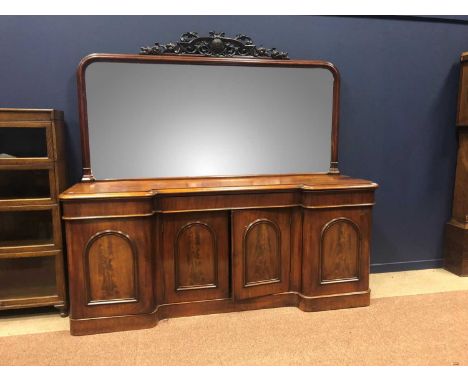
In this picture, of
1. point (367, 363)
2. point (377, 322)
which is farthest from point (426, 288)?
point (367, 363)

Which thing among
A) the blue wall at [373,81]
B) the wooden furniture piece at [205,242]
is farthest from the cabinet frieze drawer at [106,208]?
the blue wall at [373,81]

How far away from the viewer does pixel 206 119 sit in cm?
250

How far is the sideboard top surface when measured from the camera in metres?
2.02

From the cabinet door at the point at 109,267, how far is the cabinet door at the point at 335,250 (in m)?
0.94

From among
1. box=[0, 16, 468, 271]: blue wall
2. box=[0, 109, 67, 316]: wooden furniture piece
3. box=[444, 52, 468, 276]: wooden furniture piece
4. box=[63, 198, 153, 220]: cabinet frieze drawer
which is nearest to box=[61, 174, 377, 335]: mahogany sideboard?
box=[63, 198, 153, 220]: cabinet frieze drawer

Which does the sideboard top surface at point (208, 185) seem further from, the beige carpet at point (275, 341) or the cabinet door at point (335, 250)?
the beige carpet at point (275, 341)

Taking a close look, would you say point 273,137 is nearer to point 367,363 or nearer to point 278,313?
point 278,313

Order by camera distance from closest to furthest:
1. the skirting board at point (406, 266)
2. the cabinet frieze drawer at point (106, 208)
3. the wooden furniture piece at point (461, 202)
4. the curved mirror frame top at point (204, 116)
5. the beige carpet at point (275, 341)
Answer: the beige carpet at point (275, 341) → the cabinet frieze drawer at point (106, 208) → the curved mirror frame top at point (204, 116) → the wooden furniture piece at point (461, 202) → the skirting board at point (406, 266)

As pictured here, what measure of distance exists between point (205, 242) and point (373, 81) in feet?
5.58

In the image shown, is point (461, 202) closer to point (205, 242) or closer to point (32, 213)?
point (205, 242)

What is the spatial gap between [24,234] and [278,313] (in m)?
1.62

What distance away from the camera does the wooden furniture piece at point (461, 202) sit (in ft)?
9.14

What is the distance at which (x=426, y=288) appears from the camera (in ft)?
8.68

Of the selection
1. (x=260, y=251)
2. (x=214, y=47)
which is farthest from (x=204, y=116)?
(x=260, y=251)
